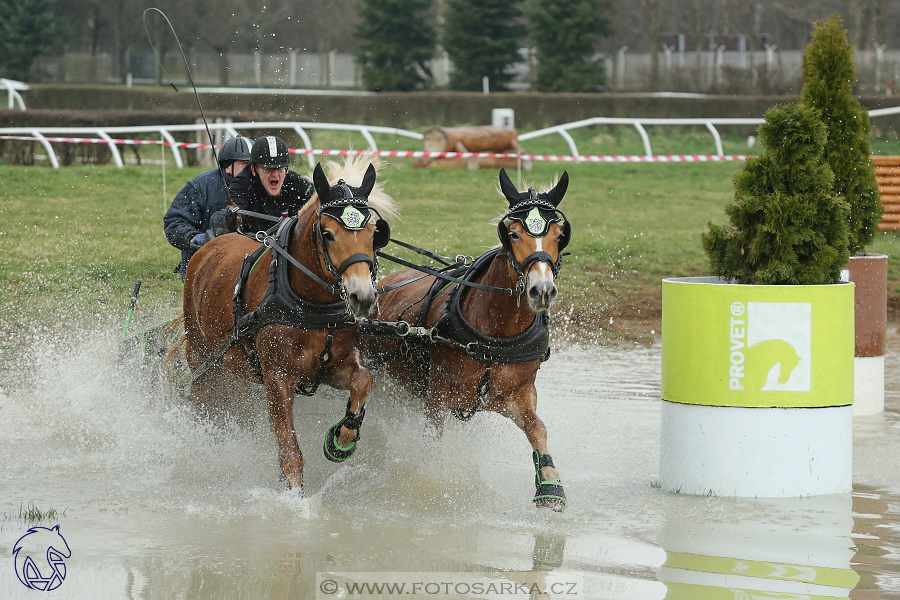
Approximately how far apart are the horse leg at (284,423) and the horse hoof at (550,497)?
111cm

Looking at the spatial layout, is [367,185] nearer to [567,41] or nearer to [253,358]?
[253,358]

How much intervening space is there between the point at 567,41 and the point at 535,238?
31.7m

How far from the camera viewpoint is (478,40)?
35125 millimetres

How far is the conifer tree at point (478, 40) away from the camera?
1393 inches

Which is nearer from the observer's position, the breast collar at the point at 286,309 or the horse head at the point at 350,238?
the horse head at the point at 350,238

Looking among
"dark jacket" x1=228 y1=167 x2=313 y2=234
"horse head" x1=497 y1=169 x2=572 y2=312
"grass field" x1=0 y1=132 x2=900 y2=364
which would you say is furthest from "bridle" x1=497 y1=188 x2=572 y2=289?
"grass field" x1=0 y1=132 x2=900 y2=364

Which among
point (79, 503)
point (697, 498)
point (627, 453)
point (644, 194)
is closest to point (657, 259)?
point (644, 194)

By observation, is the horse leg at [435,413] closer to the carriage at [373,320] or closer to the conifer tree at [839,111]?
the carriage at [373,320]

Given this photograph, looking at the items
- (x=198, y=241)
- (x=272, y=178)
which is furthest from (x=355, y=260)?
(x=198, y=241)

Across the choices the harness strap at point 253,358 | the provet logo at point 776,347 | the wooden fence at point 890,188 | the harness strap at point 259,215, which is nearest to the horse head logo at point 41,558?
the harness strap at point 253,358

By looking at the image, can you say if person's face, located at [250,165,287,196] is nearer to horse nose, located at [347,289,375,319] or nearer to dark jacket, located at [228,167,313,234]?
dark jacket, located at [228,167,313,234]

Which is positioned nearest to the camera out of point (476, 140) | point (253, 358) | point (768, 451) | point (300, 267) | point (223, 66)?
point (300, 267)

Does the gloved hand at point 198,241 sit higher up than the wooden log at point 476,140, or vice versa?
the wooden log at point 476,140

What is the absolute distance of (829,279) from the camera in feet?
18.7
